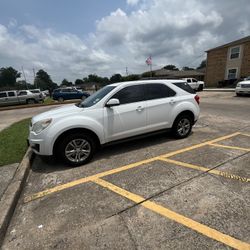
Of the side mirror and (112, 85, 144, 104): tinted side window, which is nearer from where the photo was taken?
the side mirror

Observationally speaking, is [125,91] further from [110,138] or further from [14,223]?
[14,223]

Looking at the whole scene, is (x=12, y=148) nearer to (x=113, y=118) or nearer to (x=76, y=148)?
(x=76, y=148)

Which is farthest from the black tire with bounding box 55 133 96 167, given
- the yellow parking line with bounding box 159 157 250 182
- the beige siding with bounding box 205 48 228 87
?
the beige siding with bounding box 205 48 228 87

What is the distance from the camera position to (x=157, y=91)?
533cm

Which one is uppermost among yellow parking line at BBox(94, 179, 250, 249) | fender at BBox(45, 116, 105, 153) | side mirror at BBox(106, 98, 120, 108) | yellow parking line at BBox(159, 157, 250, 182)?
side mirror at BBox(106, 98, 120, 108)

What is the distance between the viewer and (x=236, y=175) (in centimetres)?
357

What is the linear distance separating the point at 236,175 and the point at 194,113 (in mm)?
2653

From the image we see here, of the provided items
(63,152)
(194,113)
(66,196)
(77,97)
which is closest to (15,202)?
(66,196)

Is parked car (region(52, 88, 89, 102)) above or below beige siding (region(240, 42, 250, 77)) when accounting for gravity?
below

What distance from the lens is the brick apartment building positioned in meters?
29.8

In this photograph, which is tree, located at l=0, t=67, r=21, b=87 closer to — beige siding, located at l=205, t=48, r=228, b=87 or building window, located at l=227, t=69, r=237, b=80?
beige siding, located at l=205, t=48, r=228, b=87

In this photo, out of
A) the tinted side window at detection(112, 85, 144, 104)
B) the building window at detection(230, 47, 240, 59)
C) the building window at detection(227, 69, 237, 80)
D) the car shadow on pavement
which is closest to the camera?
the car shadow on pavement

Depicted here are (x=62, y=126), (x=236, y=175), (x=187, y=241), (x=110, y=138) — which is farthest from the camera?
(x=110, y=138)

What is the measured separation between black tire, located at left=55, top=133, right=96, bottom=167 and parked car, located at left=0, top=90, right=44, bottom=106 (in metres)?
18.9
